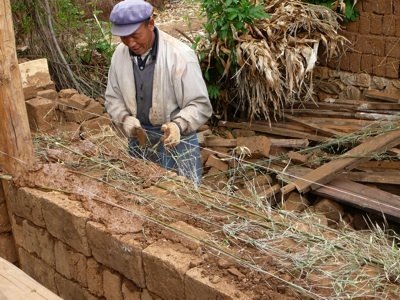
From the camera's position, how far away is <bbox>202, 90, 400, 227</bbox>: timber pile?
6309mm

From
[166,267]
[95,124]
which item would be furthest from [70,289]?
[95,124]

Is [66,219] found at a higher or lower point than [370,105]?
higher

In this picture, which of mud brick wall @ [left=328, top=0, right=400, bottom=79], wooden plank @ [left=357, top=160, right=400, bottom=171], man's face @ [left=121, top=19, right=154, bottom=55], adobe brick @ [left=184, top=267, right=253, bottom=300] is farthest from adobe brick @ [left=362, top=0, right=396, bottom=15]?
adobe brick @ [left=184, top=267, right=253, bottom=300]

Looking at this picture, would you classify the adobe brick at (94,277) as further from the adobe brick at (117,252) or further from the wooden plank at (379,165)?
the wooden plank at (379,165)

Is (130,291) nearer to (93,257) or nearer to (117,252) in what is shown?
(117,252)

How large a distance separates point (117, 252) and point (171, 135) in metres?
1.27

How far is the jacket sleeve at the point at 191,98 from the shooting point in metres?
4.83

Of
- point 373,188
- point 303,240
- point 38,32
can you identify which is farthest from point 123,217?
point 38,32

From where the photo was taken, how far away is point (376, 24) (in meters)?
8.27

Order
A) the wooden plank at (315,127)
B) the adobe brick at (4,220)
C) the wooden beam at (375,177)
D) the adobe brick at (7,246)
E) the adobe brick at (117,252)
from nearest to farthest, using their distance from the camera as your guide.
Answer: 1. the adobe brick at (117,252)
2. the adobe brick at (4,220)
3. the adobe brick at (7,246)
4. the wooden beam at (375,177)
5. the wooden plank at (315,127)

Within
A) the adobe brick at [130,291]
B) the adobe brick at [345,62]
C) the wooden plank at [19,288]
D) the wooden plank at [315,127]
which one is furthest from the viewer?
the adobe brick at [345,62]

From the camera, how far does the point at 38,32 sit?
859cm

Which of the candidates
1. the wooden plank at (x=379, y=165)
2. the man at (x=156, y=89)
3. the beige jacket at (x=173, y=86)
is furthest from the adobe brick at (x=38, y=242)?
Result: the wooden plank at (x=379, y=165)

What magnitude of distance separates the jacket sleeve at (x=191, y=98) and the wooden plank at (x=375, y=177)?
2.37 meters
